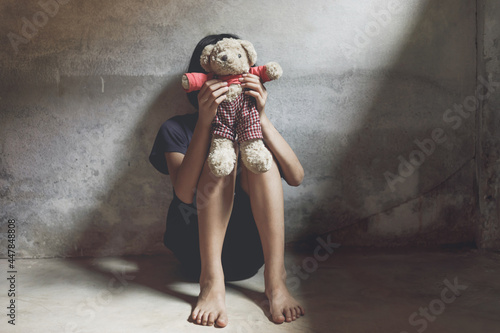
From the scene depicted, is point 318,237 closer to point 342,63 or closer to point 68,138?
point 342,63

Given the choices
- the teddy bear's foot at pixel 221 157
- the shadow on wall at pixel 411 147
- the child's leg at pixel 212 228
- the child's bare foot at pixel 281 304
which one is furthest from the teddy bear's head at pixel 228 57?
the child's bare foot at pixel 281 304

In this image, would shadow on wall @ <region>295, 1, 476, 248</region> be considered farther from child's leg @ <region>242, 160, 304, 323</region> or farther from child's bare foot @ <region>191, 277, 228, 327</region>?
child's bare foot @ <region>191, 277, 228, 327</region>

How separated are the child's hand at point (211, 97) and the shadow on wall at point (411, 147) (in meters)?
0.83

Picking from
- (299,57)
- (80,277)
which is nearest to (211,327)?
(80,277)

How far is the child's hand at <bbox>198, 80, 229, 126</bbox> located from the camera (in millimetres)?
1463

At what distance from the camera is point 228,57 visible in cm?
144

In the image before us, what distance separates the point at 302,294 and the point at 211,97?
3.00 feet

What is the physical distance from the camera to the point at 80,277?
1909 millimetres

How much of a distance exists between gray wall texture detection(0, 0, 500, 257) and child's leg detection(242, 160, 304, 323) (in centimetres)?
65

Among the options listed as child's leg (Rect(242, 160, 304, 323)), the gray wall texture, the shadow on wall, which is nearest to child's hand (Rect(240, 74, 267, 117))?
child's leg (Rect(242, 160, 304, 323))

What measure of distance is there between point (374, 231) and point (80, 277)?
5.19 ft

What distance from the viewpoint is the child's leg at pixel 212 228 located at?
1499 mm

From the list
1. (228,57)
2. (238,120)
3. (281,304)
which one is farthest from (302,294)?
(228,57)

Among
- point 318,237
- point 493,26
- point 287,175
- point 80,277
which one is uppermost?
point 493,26
